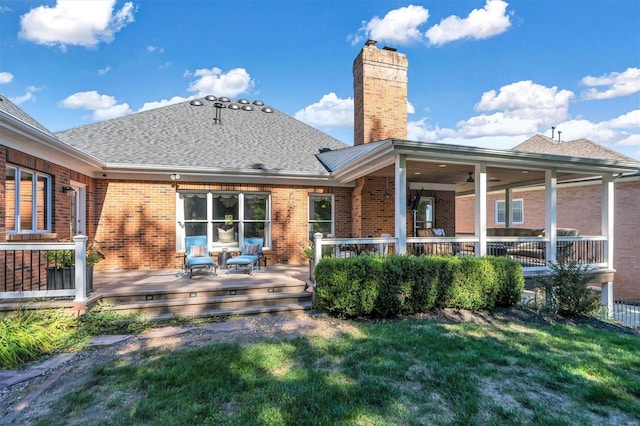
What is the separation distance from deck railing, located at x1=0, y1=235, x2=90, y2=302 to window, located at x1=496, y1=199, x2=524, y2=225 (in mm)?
18197

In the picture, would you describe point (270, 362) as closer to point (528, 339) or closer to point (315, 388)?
point (315, 388)

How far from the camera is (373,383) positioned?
3.37 metres

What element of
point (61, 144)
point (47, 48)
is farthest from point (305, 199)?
point (47, 48)

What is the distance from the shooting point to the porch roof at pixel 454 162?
7097mm

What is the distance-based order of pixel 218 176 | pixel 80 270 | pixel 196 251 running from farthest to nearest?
pixel 218 176 < pixel 196 251 < pixel 80 270

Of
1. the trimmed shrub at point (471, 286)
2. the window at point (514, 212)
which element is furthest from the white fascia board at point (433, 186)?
the window at point (514, 212)


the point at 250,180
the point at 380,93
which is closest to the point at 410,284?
the point at 250,180

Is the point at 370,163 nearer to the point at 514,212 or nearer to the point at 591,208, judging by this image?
the point at 591,208

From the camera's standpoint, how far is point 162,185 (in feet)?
31.0

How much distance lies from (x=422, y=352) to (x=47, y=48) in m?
18.0

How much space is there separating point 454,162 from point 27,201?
357 inches

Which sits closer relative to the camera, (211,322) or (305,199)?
(211,322)

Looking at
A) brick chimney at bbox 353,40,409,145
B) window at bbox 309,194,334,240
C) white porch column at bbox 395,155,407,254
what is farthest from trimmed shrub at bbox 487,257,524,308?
brick chimney at bbox 353,40,409,145

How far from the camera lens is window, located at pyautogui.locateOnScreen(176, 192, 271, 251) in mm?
9742
